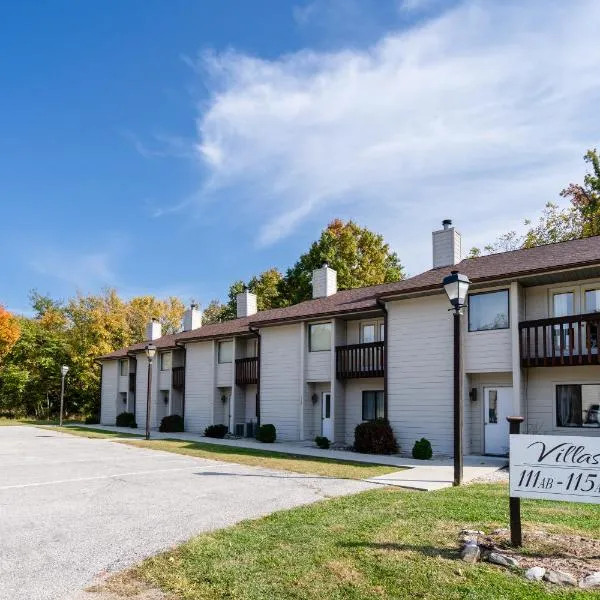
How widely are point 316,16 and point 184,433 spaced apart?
67.7ft

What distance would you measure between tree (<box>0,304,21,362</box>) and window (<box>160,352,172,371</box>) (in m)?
17.7

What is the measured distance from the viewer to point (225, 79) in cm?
1299

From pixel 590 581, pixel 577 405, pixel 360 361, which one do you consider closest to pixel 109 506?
pixel 590 581

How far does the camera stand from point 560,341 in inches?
563

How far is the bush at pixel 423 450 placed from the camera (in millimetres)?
15719

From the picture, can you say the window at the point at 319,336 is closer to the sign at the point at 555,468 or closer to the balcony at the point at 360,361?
the balcony at the point at 360,361

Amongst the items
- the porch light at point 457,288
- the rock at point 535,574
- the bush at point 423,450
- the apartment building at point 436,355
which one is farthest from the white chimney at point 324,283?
the rock at point 535,574

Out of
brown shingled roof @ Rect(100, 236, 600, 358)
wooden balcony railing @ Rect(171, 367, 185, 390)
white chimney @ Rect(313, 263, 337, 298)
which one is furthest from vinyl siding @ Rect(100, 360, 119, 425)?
white chimney @ Rect(313, 263, 337, 298)

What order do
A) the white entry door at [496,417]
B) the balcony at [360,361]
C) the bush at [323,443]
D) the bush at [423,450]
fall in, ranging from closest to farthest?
the bush at [423,450], the white entry door at [496,417], the balcony at [360,361], the bush at [323,443]

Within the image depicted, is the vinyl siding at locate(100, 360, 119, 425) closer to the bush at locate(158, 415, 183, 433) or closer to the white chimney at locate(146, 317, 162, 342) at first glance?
the white chimney at locate(146, 317, 162, 342)

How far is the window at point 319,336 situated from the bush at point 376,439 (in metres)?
4.17

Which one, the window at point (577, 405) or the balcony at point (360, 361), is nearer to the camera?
the window at point (577, 405)

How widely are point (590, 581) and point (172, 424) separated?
2495 centimetres

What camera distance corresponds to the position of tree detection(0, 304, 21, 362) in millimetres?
42281
